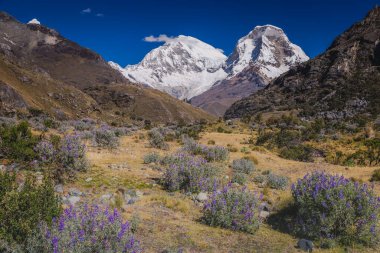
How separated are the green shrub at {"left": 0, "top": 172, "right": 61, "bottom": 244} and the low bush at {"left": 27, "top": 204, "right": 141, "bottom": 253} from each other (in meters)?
0.21

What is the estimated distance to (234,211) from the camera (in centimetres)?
971

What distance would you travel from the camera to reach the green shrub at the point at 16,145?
47.8 feet

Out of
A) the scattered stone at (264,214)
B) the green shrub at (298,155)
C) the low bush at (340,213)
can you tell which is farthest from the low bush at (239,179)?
the green shrub at (298,155)

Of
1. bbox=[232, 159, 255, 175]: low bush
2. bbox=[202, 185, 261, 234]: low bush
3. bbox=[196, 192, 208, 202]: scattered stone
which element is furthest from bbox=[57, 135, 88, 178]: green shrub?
bbox=[232, 159, 255, 175]: low bush

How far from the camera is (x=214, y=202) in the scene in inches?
396

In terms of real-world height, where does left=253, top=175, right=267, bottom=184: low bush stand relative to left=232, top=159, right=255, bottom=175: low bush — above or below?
below

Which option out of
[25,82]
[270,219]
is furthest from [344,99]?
[25,82]

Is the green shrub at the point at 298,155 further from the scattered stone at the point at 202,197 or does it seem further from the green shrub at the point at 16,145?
the green shrub at the point at 16,145

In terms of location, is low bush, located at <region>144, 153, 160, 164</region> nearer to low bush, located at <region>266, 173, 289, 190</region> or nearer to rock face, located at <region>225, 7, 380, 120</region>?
low bush, located at <region>266, 173, 289, 190</region>

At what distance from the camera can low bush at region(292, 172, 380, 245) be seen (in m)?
9.05

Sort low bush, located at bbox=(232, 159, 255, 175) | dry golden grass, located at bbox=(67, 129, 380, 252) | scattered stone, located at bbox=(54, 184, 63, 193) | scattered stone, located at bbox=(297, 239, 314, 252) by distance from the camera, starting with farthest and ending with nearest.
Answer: low bush, located at bbox=(232, 159, 255, 175) → scattered stone, located at bbox=(54, 184, 63, 193) → scattered stone, located at bbox=(297, 239, 314, 252) → dry golden grass, located at bbox=(67, 129, 380, 252)

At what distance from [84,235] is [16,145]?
963 cm

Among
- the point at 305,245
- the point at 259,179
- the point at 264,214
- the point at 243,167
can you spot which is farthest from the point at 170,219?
the point at 243,167

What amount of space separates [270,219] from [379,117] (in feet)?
142
